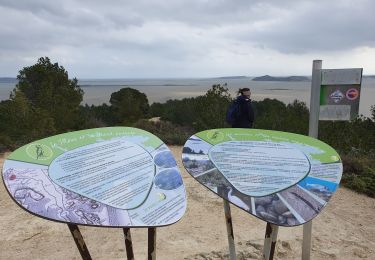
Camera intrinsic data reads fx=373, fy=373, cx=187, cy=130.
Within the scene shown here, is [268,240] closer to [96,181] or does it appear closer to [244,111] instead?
[96,181]

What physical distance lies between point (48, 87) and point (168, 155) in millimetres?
17461

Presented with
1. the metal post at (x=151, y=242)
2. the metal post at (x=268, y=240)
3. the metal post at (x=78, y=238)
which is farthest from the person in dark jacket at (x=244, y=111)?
the metal post at (x=78, y=238)

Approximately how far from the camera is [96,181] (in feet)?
6.36

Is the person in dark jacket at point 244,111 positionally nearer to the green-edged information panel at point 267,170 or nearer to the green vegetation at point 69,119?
the green-edged information panel at point 267,170

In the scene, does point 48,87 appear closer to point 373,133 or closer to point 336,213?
point 336,213

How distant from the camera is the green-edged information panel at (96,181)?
1.77 m

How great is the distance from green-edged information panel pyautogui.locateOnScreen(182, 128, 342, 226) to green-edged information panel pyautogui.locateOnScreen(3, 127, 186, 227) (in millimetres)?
236

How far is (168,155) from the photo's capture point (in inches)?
93.2

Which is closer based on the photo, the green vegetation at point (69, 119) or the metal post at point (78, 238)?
the metal post at point (78, 238)

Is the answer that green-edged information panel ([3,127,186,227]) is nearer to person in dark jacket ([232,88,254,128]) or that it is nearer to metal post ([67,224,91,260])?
metal post ([67,224,91,260])

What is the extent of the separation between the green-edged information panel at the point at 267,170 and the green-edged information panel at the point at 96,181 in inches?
9.3

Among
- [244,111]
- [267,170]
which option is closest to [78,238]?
[267,170]

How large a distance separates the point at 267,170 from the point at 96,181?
1.00 m

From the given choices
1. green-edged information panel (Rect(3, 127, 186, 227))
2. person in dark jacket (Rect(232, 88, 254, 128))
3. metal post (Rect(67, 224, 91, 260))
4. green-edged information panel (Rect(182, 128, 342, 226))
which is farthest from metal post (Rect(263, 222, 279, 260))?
person in dark jacket (Rect(232, 88, 254, 128))
